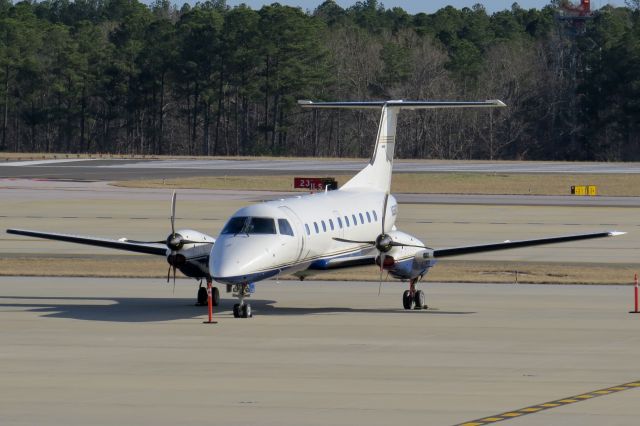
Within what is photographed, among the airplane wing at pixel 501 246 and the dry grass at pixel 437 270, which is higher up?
the airplane wing at pixel 501 246

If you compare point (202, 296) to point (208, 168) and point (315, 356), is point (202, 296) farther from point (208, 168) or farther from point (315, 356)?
point (208, 168)

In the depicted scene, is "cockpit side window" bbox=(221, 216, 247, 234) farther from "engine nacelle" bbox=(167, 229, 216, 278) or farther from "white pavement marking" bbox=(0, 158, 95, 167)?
"white pavement marking" bbox=(0, 158, 95, 167)

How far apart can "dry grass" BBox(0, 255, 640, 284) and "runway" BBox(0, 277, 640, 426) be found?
102 inches

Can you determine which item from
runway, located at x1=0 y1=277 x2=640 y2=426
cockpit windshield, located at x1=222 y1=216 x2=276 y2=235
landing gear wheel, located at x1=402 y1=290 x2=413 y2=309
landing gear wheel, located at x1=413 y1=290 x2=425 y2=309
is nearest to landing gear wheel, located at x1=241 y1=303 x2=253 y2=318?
runway, located at x1=0 y1=277 x2=640 y2=426

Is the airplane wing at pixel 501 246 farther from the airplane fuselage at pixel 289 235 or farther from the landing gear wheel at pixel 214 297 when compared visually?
the landing gear wheel at pixel 214 297

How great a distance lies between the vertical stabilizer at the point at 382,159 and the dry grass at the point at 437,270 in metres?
2.72

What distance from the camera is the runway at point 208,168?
9131 centimetres

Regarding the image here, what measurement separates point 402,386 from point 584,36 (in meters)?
132

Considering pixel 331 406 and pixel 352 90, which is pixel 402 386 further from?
pixel 352 90

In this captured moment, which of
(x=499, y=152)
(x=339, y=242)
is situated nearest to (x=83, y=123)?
(x=499, y=152)

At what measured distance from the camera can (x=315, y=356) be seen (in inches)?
862

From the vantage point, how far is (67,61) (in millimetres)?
142250

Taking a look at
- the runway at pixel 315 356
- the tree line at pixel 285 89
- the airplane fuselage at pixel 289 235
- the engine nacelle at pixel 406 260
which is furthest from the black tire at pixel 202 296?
the tree line at pixel 285 89

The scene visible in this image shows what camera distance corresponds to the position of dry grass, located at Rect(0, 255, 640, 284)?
35656mm
